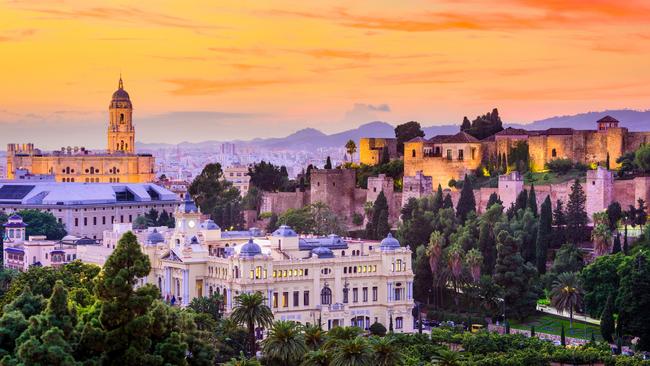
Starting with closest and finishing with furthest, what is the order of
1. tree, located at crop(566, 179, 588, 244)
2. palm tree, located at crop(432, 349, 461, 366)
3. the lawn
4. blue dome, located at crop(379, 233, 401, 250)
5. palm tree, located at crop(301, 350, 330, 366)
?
palm tree, located at crop(301, 350, 330, 366)
palm tree, located at crop(432, 349, 461, 366)
the lawn
blue dome, located at crop(379, 233, 401, 250)
tree, located at crop(566, 179, 588, 244)

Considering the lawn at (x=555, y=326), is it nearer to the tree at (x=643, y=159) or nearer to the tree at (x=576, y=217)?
the tree at (x=576, y=217)

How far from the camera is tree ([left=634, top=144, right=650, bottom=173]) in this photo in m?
72.8

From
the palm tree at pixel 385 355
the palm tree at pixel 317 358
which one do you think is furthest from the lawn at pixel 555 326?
the palm tree at pixel 317 358

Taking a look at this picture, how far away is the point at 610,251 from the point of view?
210 ft

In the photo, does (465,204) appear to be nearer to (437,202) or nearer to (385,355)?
(437,202)

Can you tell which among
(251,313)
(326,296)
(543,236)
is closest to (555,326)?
(543,236)

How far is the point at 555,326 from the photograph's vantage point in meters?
57.6

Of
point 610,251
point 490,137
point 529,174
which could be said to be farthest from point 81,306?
point 490,137

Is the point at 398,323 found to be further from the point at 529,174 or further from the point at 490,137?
the point at 490,137

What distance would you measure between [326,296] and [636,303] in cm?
1398

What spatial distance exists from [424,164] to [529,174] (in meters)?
8.25

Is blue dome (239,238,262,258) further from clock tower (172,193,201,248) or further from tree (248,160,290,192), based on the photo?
tree (248,160,290,192)

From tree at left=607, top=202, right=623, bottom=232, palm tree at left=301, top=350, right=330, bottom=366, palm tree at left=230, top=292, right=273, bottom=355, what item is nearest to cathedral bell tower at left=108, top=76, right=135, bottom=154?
tree at left=607, top=202, right=623, bottom=232

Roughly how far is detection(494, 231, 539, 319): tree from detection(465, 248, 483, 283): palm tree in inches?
58.1
